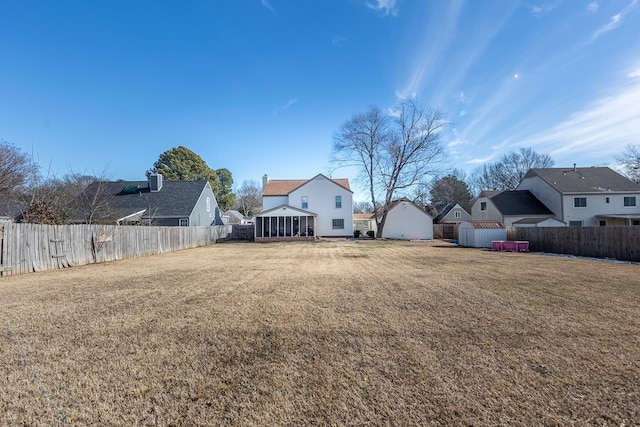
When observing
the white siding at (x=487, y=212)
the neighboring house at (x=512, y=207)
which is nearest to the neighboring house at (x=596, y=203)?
the neighboring house at (x=512, y=207)

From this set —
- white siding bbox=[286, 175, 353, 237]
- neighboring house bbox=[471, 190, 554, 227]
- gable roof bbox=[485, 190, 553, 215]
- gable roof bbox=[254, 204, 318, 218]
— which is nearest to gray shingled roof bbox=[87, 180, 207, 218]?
gable roof bbox=[254, 204, 318, 218]

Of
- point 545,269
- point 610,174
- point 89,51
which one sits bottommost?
point 545,269

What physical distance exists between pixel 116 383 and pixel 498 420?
333 cm

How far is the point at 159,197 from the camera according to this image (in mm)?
28016

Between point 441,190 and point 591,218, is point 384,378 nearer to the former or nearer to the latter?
point 591,218

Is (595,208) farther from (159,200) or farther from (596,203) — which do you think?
(159,200)

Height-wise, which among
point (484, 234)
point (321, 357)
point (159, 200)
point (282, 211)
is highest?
point (159, 200)

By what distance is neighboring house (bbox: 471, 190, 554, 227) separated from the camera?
28531mm

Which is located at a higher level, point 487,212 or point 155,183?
point 155,183

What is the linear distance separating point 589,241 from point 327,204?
70.6 feet

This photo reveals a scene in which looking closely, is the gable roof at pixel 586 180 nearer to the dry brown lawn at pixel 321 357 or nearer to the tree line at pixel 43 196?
the dry brown lawn at pixel 321 357

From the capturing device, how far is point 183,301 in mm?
5633

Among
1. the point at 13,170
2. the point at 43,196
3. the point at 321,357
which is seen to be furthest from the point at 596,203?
the point at 13,170

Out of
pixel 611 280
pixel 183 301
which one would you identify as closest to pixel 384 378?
pixel 183 301
